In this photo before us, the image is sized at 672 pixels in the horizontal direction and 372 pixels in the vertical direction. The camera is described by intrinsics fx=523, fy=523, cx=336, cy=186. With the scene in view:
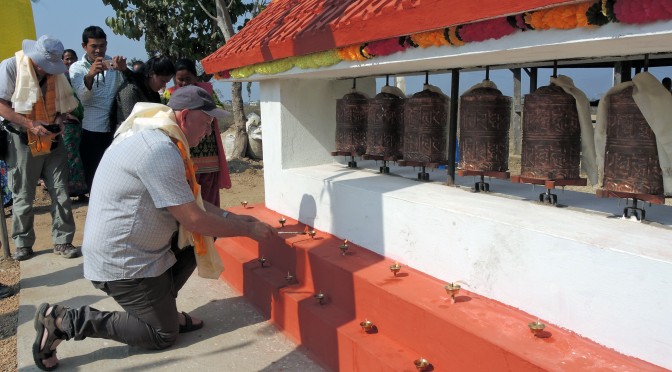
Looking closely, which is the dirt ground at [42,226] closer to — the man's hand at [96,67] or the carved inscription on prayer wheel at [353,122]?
the man's hand at [96,67]

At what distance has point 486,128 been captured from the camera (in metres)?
3.13

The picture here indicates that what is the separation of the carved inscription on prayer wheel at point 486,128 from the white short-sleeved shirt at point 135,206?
169 centimetres

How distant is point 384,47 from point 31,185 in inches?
149

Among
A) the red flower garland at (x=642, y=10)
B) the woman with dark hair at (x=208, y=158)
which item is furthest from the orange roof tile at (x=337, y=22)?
the woman with dark hair at (x=208, y=158)

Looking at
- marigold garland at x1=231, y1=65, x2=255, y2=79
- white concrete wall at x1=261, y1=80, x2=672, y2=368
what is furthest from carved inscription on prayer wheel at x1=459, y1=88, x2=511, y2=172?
marigold garland at x1=231, y1=65, x2=255, y2=79

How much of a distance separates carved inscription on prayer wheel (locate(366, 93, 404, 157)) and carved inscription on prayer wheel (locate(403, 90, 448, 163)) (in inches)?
13.4

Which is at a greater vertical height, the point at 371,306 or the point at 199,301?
the point at 371,306

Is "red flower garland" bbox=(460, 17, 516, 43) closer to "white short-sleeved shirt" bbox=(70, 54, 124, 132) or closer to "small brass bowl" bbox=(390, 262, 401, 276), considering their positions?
"small brass bowl" bbox=(390, 262, 401, 276)

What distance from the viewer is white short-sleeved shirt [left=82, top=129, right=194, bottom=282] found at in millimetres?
2740

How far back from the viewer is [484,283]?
2547mm

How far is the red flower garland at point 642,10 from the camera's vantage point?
1604 mm

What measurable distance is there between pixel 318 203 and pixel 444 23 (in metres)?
1.90

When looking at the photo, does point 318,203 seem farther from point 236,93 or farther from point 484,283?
point 236,93

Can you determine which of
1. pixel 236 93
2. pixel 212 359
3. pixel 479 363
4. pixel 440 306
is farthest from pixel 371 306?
pixel 236 93
